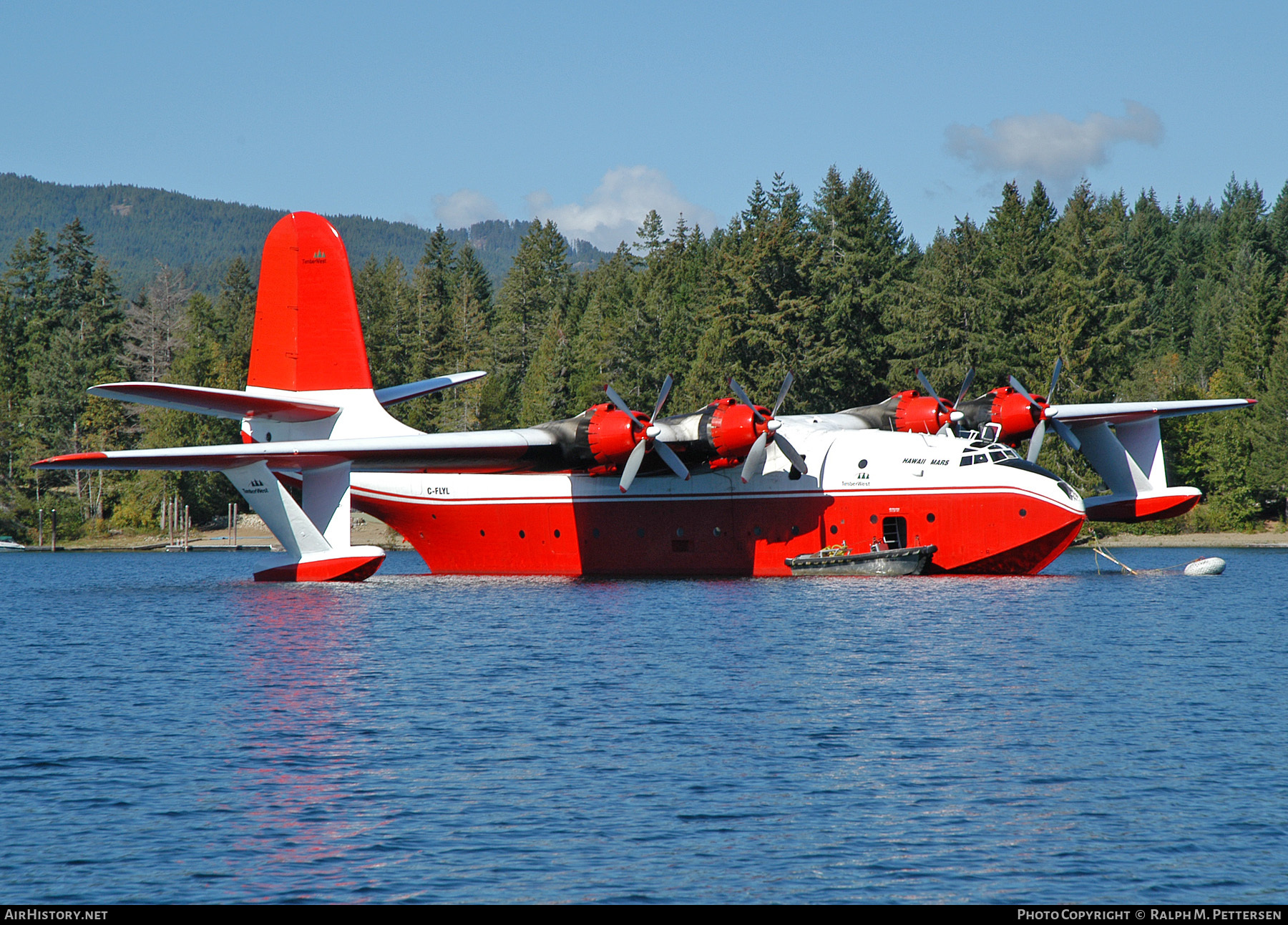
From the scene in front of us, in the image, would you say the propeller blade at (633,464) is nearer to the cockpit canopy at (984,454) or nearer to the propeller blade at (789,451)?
the propeller blade at (789,451)

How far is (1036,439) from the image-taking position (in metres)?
34.8

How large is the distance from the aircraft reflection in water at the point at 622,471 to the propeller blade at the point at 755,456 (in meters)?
0.05

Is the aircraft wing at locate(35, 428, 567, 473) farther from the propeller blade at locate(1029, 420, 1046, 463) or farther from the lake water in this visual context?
the propeller blade at locate(1029, 420, 1046, 463)

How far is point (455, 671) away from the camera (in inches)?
800

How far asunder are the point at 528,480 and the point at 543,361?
49.7 m

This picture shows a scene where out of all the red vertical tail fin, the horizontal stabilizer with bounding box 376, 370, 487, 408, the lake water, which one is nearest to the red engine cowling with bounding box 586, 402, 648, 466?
the lake water

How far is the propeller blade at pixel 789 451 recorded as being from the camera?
31.9m

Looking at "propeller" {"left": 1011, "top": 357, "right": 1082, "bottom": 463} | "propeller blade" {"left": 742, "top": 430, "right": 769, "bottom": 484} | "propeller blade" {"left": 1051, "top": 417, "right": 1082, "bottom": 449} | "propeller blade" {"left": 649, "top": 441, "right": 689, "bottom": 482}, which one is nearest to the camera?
"propeller blade" {"left": 742, "top": 430, "right": 769, "bottom": 484}

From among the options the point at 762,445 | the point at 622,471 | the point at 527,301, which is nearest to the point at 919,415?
the point at 762,445

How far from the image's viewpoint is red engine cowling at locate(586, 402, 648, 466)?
31.3 meters

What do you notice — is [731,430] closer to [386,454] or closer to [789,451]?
[789,451]

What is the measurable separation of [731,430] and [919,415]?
773cm

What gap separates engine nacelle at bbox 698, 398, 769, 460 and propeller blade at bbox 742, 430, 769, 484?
0.46 ft

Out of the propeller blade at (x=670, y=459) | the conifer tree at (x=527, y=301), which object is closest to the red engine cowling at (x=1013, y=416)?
the propeller blade at (x=670, y=459)
